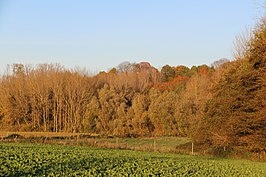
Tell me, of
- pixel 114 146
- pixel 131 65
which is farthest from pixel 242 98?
pixel 131 65

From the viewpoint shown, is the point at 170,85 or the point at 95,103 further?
the point at 170,85

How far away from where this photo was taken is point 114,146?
39.7 metres

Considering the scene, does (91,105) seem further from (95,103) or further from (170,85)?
(170,85)

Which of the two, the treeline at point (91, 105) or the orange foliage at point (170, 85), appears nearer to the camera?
the treeline at point (91, 105)

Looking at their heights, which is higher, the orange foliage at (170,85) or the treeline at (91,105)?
the orange foliage at (170,85)

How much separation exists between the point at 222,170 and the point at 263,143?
46.4 feet

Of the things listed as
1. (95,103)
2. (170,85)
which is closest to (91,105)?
(95,103)

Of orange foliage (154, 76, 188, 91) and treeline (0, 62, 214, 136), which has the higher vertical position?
orange foliage (154, 76, 188, 91)

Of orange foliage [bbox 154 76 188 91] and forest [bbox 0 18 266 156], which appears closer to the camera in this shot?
forest [bbox 0 18 266 156]

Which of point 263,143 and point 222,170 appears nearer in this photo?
point 222,170

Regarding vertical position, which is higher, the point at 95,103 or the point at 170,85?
the point at 170,85

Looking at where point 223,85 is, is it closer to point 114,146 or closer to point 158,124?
Answer: point 114,146

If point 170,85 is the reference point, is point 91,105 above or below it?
below

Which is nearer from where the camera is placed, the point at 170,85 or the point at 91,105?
the point at 91,105
